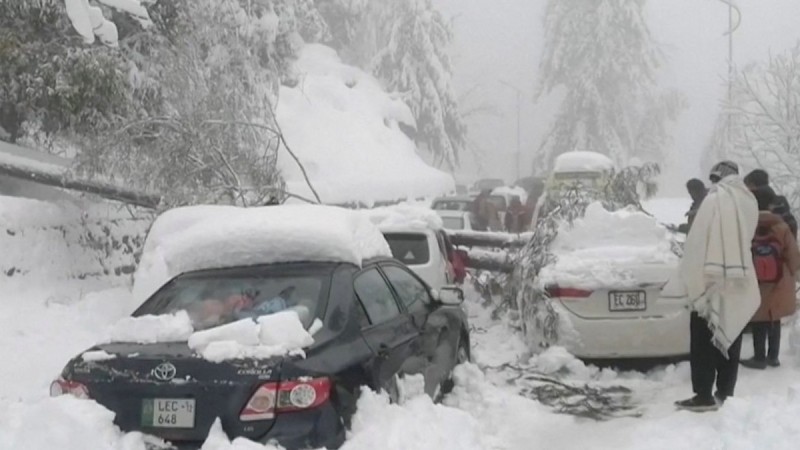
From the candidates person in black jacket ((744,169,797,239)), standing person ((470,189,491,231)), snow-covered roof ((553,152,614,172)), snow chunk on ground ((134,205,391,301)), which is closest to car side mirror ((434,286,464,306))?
snow chunk on ground ((134,205,391,301))

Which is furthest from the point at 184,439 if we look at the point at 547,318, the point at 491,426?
the point at 547,318

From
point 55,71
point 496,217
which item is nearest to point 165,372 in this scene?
point 55,71

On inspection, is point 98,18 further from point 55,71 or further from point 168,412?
point 168,412

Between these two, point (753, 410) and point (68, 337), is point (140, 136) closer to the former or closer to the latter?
point (68, 337)

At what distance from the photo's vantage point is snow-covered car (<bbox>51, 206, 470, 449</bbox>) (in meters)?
4.35

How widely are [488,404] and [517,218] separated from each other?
1313cm

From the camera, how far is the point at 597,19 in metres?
46.3

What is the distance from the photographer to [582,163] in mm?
16766

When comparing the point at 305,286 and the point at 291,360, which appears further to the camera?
the point at 305,286

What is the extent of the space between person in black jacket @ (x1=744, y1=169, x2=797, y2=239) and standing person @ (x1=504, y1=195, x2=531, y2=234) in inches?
423

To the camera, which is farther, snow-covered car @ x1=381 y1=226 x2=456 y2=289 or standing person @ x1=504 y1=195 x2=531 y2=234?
standing person @ x1=504 y1=195 x2=531 y2=234

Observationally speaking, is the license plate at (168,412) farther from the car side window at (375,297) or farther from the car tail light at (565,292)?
the car tail light at (565,292)

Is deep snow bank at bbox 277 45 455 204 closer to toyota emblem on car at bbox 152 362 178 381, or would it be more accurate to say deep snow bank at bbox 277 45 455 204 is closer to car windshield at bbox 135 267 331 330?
car windshield at bbox 135 267 331 330

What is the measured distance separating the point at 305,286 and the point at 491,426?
1847mm
